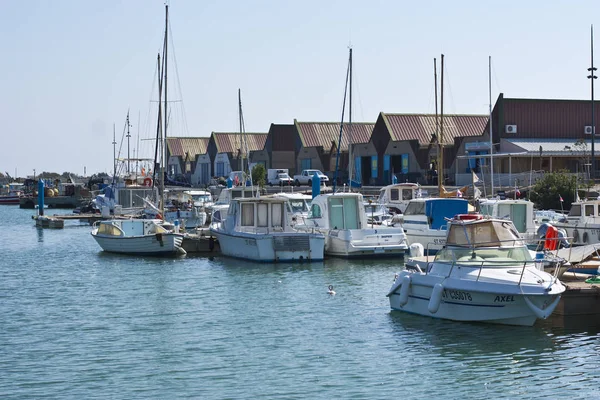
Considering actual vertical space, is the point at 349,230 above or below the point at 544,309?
above

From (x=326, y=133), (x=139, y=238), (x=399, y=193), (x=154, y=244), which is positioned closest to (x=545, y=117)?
(x=399, y=193)

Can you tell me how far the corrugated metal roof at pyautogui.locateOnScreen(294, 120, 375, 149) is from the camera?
103875 millimetres

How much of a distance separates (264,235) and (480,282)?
59.5ft

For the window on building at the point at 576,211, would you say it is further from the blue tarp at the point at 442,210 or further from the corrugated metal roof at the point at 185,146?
the corrugated metal roof at the point at 185,146

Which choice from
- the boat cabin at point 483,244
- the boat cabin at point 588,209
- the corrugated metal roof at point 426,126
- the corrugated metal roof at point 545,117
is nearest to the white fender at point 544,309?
the boat cabin at point 483,244

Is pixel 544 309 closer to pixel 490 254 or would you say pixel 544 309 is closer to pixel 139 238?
pixel 490 254

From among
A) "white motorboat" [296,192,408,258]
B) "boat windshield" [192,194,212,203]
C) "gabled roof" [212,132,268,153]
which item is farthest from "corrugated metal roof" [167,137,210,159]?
"white motorboat" [296,192,408,258]

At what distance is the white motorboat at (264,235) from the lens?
1625 inches

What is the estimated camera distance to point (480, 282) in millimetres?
24453

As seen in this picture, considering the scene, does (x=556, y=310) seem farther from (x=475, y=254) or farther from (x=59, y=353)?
(x=59, y=353)

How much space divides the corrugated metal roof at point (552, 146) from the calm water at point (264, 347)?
132 ft

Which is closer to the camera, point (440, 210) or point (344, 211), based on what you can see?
point (344, 211)

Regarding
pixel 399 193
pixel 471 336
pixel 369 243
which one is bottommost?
pixel 471 336

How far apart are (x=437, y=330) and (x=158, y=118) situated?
1346 inches
